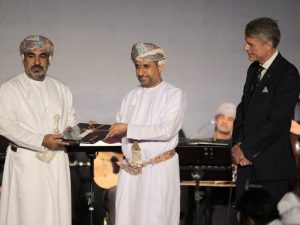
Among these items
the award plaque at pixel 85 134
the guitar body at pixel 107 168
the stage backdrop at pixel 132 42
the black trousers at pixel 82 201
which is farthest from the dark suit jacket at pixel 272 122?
the black trousers at pixel 82 201

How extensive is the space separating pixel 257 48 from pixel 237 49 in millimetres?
3087

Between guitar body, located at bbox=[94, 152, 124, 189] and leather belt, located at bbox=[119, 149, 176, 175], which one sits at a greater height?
leather belt, located at bbox=[119, 149, 176, 175]

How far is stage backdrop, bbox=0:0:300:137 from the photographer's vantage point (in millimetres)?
8656

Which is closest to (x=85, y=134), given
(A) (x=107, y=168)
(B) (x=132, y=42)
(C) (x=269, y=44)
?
A: (C) (x=269, y=44)

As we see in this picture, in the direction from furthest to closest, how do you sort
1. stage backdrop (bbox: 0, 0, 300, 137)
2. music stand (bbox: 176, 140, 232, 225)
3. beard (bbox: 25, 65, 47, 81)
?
1. stage backdrop (bbox: 0, 0, 300, 137)
2. music stand (bbox: 176, 140, 232, 225)
3. beard (bbox: 25, 65, 47, 81)

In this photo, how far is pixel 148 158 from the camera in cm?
618

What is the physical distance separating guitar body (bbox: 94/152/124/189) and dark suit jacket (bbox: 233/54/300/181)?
291 cm

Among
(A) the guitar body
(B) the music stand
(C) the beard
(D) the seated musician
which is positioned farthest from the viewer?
(D) the seated musician

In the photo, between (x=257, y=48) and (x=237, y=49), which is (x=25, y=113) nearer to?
(x=257, y=48)

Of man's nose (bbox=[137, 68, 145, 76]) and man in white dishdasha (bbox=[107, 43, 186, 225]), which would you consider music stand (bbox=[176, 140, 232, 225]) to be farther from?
man's nose (bbox=[137, 68, 145, 76])

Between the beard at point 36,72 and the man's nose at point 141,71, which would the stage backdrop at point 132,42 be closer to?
the beard at point 36,72

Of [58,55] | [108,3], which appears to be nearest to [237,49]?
[108,3]

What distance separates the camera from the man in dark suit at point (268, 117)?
5.53m

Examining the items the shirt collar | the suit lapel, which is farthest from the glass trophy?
the shirt collar
